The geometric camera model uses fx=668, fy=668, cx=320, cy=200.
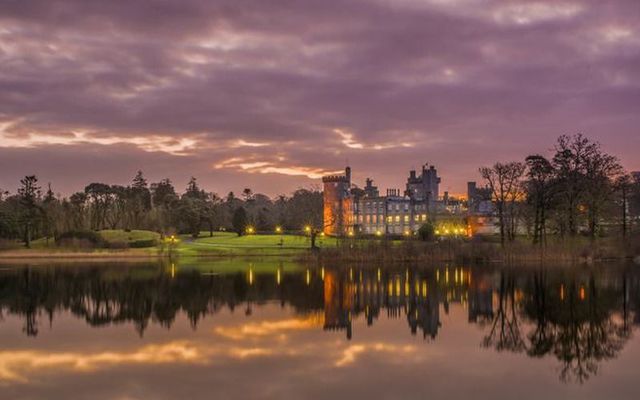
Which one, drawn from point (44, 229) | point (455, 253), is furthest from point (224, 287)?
point (44, 229)

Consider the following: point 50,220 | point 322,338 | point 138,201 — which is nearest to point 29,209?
point 50,220

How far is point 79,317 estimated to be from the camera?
27656 millimetres

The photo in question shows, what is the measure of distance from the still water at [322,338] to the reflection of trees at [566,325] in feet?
0.23

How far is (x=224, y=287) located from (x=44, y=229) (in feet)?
185

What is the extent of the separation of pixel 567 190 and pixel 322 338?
47.8 metres

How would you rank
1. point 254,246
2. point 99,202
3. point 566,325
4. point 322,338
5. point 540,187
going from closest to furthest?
point 322,338
point 566,325
point 540,187
point 254,246
point 99,202

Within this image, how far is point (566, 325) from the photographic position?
79.5ft

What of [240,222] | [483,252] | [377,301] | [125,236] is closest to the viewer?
→ [377,301]

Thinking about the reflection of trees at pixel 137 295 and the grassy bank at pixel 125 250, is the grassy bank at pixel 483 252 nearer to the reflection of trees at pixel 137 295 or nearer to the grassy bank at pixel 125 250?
the grassy bank at pixel 125 250

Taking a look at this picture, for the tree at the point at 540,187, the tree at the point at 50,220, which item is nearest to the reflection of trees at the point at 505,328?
the tree at the point at 540,187

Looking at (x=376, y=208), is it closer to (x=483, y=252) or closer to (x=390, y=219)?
(x=390, y=219)

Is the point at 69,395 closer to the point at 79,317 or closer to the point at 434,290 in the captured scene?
the point at 79,317

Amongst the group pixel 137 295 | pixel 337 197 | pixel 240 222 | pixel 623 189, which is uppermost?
pixel 337 197

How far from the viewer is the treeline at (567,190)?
6338 cm
